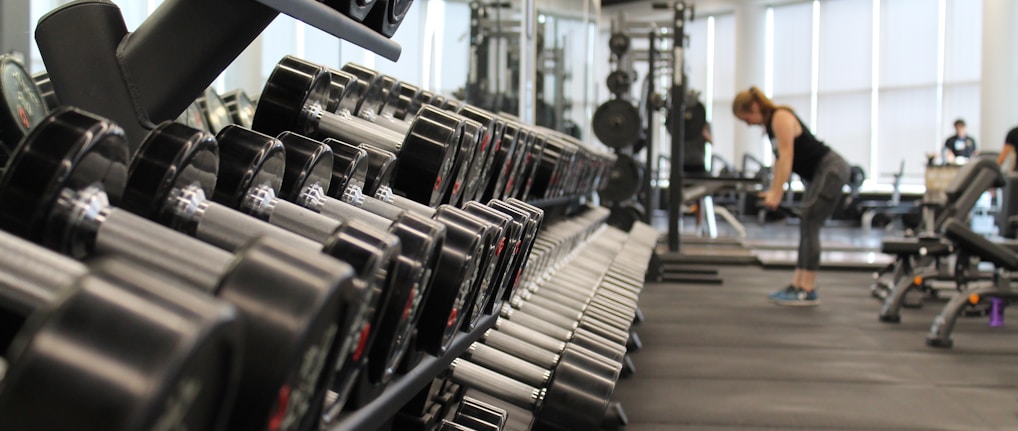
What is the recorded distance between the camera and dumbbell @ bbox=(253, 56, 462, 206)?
134cm

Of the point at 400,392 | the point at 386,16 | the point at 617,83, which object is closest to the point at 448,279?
the point at 400,392

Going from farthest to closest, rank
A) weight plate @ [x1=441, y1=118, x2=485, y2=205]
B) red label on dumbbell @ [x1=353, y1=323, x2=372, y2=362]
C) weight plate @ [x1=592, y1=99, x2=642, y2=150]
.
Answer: weight plate @ [x1=592, y1=99, x2=642, y2=150], weight plate @ [x1=441, y1=118, x2=485, y2=205], red label on dumbbell @ [x1=353, y1=323, x2=372, y2=362]

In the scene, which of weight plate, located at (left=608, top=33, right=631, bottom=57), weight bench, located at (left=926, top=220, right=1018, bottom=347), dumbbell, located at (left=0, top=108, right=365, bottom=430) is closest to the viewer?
dumbbell, located at (left=0, top=108, right=365, bottom=430)

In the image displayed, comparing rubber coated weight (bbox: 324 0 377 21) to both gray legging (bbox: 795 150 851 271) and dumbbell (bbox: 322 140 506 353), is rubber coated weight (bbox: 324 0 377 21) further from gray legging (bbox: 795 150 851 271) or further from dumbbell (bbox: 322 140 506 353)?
gray legging (bbox: 795 150 851 271)

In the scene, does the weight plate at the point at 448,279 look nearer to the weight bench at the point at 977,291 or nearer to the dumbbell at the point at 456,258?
the dumbbell at the point at 456,258

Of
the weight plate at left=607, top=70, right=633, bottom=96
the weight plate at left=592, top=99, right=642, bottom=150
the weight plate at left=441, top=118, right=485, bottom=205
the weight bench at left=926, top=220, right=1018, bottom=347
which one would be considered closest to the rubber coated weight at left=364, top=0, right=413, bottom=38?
the weight plate at left=441, top=118, right=485, bottom=205

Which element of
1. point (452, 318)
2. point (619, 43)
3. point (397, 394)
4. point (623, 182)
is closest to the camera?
point (397, 394)

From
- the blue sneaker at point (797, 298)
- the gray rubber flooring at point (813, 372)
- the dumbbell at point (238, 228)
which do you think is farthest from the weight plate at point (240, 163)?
the blue sneaker at point (797, 298)

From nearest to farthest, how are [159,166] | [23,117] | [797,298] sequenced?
[159,166]
[23,117]
[797,298]

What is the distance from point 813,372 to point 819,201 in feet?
7.10

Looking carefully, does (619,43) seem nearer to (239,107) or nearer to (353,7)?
(239,107)

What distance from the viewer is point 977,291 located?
4.44 metres

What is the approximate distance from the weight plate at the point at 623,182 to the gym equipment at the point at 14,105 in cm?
619

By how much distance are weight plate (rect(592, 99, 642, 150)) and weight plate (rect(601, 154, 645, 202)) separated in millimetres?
306
